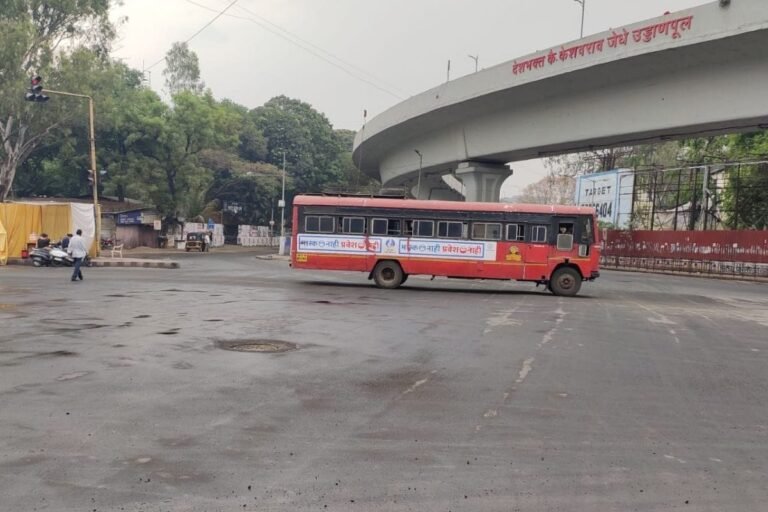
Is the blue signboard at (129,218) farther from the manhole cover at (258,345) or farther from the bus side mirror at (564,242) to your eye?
the manhole cover at (258,345)

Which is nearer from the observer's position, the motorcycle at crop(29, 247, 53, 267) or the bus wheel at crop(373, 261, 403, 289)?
the bus wheel at crop(373, 261, 403, 289)

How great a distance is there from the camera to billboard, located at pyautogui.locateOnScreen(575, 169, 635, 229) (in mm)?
51938

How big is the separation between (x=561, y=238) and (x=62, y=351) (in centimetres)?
1615

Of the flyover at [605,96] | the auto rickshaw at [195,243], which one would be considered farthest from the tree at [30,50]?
the flyover at [605,96]

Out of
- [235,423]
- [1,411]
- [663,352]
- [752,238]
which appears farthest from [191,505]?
[752,238]

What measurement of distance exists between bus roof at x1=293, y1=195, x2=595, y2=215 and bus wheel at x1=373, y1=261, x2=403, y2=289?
6.46ft

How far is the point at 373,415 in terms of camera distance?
19.5 ft

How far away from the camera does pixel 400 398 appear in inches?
260

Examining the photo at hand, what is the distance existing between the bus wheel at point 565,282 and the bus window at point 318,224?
7648 millimetres

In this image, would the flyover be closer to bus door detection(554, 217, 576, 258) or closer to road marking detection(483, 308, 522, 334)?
bus door detection(554, 217, 576, 258)

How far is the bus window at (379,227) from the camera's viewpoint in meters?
21.7

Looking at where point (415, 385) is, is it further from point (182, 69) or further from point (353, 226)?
point (182, 69)

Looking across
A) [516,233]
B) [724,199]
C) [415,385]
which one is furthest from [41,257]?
[724,199]

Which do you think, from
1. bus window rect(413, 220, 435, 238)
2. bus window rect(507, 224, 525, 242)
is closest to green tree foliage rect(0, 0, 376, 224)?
bus window rect(413, 220, 435, 238)
